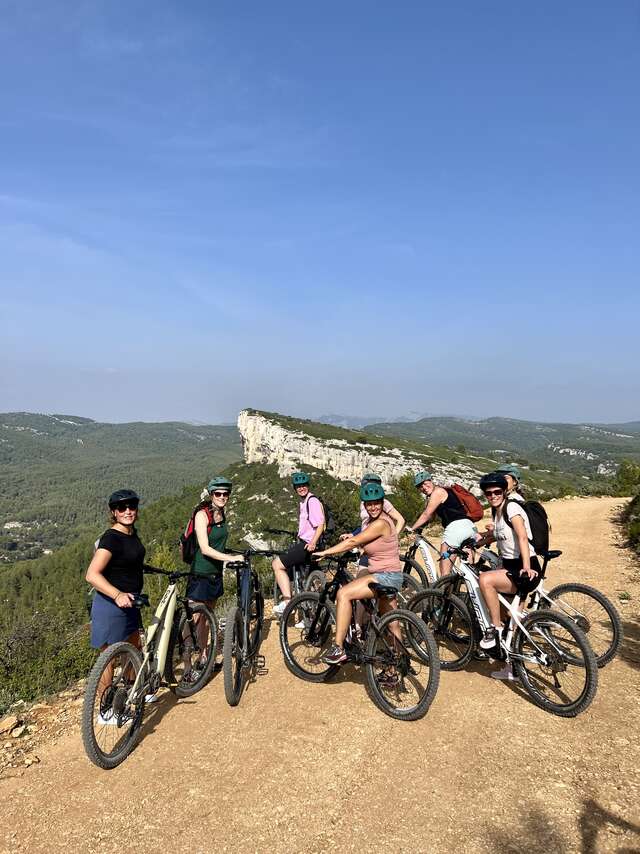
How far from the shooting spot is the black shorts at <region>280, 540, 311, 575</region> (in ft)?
23.9

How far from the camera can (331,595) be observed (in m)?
6.34

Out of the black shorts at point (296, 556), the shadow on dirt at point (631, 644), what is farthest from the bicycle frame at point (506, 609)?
the black shorts at point (296, 556)

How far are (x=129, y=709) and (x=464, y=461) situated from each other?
105645mm

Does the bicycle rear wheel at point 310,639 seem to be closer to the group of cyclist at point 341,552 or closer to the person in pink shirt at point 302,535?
the group of cyclist at point 341,552

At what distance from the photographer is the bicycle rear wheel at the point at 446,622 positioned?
623 cm

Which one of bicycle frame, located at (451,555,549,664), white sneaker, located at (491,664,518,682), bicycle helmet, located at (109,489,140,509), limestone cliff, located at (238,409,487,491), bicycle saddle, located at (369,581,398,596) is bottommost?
limestone cliff, located at (238,409,487,491)

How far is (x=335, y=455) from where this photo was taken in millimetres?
100000

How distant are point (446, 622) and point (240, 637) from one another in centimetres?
299

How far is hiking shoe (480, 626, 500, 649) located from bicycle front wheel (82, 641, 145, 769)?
13.6 feet

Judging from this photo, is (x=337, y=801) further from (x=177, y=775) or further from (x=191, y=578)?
(x=191, y=578)

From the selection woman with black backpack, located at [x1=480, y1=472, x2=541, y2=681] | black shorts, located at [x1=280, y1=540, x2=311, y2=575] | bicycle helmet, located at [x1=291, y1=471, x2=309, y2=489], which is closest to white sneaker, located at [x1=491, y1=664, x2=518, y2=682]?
woman with black backpack, located at [x1=480, y1=472, x2=541, y2=681]

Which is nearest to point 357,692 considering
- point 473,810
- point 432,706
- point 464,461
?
point 432,706

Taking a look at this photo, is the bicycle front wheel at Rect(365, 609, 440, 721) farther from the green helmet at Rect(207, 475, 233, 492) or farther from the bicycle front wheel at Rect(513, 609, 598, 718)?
the green helmet at Rect(207, 475, 233, 492)

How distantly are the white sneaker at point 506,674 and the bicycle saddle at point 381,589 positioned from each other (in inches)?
71.4
